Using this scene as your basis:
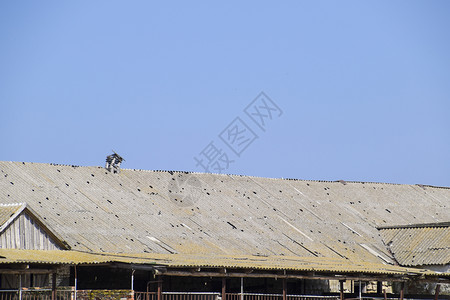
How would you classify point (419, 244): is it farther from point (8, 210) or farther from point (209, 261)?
point (8, 210)

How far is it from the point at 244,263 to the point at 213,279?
3.19 metres

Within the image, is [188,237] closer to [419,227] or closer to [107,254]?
[107,254]

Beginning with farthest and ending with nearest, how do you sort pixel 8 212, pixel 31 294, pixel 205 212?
pixel 205 212
pixel 8 212
pixel 31 294

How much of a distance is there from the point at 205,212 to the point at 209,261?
338 inches

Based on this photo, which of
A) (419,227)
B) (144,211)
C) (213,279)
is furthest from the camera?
(419,227)

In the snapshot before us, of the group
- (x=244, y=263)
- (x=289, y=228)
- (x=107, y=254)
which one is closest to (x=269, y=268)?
(x=244, y=263)

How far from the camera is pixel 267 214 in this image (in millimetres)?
49062

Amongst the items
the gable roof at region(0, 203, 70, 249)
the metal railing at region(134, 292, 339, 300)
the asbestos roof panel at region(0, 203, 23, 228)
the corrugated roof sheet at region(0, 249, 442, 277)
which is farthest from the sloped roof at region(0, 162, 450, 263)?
the metal railing at region(134, 292, 339, 300)

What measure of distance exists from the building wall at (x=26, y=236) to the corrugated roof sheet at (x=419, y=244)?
1913 centimetres

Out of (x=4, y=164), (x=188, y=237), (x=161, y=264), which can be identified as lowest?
(x=161, y=264)

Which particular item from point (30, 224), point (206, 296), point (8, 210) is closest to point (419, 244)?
point (206, 296)

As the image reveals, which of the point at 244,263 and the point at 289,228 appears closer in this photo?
the point at 244,263

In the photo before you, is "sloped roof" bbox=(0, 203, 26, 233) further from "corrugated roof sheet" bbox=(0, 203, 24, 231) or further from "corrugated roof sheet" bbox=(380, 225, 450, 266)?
"corrugated roof sheet" bbox=(380, 225, 450, 266)

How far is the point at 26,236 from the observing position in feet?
123
